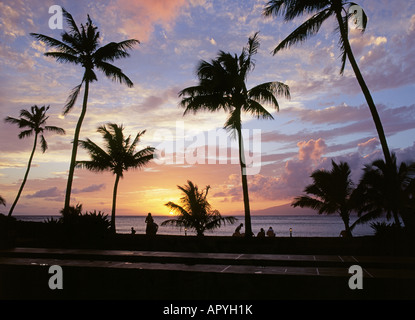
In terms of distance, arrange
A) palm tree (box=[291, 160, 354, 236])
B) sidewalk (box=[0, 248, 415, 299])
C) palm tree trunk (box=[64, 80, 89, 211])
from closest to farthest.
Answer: sidewalk (box=[0, 248, 415, 299])
palm tree trunk (box=[64, 80, 89, 211])
palm tree (box=[291, 160, 354, 236])

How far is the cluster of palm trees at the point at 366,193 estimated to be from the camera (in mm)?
15501

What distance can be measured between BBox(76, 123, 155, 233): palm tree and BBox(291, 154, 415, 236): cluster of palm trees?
1229 centimetres

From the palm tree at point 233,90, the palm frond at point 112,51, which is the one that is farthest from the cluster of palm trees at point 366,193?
the palm frond at point 112,51

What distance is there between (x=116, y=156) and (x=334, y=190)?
15938mm

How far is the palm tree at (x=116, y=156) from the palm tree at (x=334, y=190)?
41.9ft

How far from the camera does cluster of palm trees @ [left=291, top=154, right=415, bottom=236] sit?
50.9ft

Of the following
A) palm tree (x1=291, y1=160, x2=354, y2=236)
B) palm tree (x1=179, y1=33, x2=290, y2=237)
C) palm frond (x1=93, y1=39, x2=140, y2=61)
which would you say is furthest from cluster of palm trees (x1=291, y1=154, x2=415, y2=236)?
palm frond (x1=93, y1=39, x2=140, y2=61)

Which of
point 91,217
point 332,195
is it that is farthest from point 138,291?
point 332,195

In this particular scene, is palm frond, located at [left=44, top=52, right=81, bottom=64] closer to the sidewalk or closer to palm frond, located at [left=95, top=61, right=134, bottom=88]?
palm frond, located at [left=95, top=61, right=134, bottom=88]

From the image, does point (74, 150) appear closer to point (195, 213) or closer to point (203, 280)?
point (195, 213)

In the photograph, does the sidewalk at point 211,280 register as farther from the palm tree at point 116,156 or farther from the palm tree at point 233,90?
the palm tree at point 116,156

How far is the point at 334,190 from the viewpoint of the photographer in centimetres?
2197

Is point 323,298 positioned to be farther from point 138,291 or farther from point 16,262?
point 16,262
